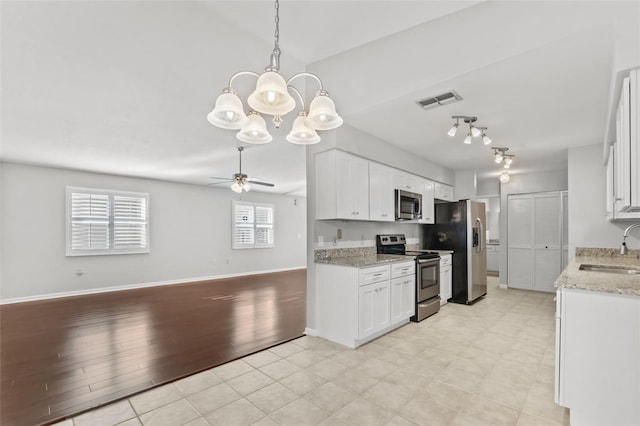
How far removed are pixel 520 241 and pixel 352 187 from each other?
4882 mm

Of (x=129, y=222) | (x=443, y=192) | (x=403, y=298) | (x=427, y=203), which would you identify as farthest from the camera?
(x=129, y=222)

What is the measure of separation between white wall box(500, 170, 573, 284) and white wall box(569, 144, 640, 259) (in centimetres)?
184

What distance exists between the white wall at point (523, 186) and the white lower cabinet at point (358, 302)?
166 inches

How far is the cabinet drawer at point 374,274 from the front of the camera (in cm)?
337

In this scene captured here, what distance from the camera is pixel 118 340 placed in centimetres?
355

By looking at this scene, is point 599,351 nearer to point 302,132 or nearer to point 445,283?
point 302,132

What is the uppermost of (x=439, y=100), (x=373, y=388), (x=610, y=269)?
(x=439, y=100)

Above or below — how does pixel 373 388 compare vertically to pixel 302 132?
below

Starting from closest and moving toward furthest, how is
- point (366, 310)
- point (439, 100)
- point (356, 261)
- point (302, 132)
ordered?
point (302, 132) → point (439, 100) → point (366, 310) → point (356, 261)

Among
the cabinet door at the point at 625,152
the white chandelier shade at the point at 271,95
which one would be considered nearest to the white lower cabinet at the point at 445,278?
the cabinet door at the point at 625,152

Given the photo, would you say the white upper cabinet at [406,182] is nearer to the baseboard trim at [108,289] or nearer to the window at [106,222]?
the baseboard trim at [108,289]

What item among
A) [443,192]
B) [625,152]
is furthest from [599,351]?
[443,192]

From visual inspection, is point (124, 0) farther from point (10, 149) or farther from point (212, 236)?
point (212, 236)

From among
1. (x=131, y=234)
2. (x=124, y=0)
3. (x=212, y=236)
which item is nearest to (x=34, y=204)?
(x=131, y=234)
